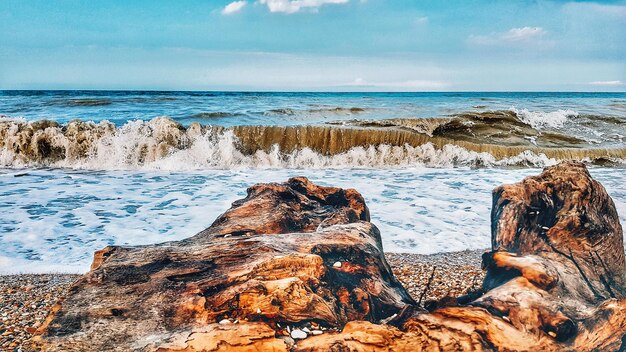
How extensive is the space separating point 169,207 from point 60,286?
10.9 feet

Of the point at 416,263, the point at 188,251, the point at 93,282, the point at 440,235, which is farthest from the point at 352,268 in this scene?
the point at 440,235

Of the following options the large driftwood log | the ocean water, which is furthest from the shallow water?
the large driftwood log

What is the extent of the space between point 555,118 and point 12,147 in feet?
66.8

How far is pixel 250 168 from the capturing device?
12742mm

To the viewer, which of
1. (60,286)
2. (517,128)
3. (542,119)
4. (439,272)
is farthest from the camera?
(542,119)

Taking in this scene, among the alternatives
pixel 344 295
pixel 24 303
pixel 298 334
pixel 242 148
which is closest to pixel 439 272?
pixel 344 295

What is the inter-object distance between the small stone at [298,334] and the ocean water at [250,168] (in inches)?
140

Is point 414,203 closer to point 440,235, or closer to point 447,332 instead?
point 440,235

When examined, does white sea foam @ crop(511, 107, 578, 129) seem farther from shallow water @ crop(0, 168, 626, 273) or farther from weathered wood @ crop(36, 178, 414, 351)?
weathered wood @ crop(36, 178, 414, 351)

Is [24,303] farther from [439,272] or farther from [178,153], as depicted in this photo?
[178,153]

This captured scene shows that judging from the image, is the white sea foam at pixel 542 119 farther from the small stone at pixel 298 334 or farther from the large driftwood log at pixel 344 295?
the small stone at pixel 298 334

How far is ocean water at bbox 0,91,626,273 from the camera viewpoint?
5.97 m

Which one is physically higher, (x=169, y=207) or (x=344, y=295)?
(x=344, y=295)

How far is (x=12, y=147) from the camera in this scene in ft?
44.0
